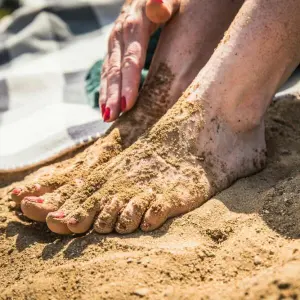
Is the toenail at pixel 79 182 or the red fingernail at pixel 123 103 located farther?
the red fingernail at pixel 123 103

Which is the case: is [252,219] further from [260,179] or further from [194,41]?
[194,41]

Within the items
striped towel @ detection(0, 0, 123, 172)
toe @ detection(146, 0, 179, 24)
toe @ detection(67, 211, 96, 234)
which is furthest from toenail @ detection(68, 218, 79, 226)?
toe @ detection(146, 0, 179, 24)

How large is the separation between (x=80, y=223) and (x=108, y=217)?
0.21 ft

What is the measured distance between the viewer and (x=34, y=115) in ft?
6.39

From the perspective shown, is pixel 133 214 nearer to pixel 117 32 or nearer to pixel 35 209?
pixel 35 209

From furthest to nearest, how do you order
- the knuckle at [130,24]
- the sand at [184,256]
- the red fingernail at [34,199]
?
the knuckle at [130,24] < the red fingernail at [34,199] < the sand at [184,256]

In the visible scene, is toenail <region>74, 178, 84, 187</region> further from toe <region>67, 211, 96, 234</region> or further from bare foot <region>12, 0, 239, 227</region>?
toe <region>67, 211, 96, 234</region>

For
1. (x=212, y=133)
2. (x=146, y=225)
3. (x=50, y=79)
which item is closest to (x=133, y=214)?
(x=146, y=225)

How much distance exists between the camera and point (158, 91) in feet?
5.16

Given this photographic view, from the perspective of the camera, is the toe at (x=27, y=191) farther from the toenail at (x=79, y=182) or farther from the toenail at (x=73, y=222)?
the toenail at (x=73, y=222)

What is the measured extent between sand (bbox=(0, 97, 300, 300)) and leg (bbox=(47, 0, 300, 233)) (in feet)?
0.23

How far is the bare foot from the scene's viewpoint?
141 centimetres

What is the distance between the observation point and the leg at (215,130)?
4.30 feet

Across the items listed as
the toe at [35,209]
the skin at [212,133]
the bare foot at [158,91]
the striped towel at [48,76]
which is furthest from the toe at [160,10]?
the toe at [35,209]
